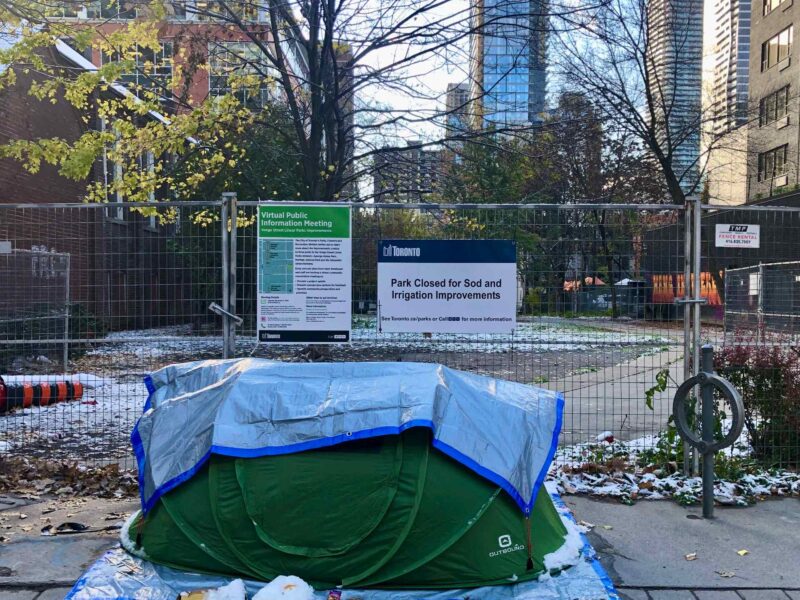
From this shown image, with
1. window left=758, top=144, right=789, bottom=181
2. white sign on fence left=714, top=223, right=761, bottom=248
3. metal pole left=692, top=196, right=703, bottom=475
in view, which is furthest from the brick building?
window left=758, top=144, right=789, bottom=181

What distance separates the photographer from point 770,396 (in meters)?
6.10

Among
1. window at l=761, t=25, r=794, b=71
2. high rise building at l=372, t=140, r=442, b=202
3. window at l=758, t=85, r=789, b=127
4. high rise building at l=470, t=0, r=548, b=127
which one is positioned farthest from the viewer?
window at l=758, t=85, r=789, b=127

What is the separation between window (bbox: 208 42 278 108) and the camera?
11.4 metres

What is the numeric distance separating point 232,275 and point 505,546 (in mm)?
3180

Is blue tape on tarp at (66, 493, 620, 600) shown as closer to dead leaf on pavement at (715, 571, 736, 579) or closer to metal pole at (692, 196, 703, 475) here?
dead leaf on pavement at (715, 571, 736, 579)

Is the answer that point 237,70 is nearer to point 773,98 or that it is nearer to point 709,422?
point 709,422

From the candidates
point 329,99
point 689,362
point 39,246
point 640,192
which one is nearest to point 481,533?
point 689,362

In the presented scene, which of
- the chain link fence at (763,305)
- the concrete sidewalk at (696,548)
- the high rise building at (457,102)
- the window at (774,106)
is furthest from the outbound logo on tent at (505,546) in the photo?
the window at (774,106)

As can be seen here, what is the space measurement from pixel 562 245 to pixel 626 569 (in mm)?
2833

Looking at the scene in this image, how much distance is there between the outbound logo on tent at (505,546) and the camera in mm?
3793

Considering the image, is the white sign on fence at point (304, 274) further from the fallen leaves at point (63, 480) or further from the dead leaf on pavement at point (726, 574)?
the dead leaf on pavement at point (726, 574)

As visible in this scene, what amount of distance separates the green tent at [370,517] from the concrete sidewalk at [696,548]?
0.89 metres

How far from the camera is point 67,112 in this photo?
16875 millimetres

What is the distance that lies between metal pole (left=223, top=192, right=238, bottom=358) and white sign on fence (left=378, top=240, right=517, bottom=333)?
1.24m
